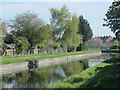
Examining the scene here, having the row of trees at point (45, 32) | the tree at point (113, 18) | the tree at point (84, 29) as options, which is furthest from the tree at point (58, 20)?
the tree at point (113, 18)

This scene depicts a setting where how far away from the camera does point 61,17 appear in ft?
244

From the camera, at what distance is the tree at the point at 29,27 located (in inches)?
2625

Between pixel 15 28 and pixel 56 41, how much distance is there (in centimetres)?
1147

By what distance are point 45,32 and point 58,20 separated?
8.20m

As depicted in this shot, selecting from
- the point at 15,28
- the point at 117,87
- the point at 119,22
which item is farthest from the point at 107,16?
the point at 15,28

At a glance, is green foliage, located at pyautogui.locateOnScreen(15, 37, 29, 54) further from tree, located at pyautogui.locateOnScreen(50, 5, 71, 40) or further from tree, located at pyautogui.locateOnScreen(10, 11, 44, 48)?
tree, located at pyautogui.locateOnScreen(50, 5, 71, 40)

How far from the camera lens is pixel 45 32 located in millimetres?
67188

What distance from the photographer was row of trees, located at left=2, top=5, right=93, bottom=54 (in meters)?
Result: 65.5

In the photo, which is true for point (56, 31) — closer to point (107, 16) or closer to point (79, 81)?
point (107, 16)

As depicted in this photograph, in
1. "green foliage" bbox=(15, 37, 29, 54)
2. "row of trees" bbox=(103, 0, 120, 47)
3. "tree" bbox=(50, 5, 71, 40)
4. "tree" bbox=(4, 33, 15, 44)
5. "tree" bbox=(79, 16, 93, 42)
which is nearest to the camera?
"row of trees" bbox=(103, 0, 120, 47)

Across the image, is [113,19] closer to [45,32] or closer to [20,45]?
[20,45]

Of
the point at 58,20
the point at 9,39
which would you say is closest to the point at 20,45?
the point at 9,39

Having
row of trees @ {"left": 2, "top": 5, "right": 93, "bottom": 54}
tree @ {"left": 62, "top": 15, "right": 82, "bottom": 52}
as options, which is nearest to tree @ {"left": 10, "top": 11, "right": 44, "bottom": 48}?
row of trees @ {"left": 2, "top": 5, "right": 93, "bottom": 54}

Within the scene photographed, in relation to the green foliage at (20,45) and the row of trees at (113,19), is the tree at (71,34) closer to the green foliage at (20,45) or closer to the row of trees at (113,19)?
the green foliage at (20,45)
